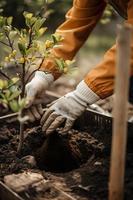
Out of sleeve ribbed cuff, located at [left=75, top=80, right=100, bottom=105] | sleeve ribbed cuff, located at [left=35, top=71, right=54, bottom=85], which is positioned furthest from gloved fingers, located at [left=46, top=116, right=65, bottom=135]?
sleeve ribbed cuff, located at [left=35, top=71, right=54, bottom=85]

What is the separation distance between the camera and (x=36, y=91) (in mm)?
2717

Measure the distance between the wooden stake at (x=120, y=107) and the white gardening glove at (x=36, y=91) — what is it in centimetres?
102

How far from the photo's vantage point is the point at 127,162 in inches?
92.0

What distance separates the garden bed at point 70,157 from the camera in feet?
7.13

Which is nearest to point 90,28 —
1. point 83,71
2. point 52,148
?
point 52,148

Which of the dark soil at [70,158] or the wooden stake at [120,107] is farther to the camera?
the dark soil at [70,158]

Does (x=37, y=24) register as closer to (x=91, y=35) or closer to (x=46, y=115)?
(x=46, y=115)

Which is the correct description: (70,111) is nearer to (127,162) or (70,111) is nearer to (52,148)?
(52,148)

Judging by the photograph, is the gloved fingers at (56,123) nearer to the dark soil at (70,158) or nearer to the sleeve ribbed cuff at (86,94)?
the dark soil at (70,158)

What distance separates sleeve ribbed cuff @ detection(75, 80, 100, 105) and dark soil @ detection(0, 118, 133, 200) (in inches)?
11.1

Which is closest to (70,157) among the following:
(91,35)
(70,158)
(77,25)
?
(70,158)

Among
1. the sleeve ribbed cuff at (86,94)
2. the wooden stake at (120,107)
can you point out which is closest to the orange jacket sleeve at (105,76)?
the sleeve ribbed cuff at (86,94)

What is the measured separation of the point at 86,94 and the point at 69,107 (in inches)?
4.9

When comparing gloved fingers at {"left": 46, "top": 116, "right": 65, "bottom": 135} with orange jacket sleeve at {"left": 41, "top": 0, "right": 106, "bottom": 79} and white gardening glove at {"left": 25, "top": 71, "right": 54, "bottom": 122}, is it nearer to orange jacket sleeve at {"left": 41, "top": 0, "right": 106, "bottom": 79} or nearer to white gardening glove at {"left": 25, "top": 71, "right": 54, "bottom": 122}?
white gardening glove at {"left": 25, "top": 71, "right": 54, "bottom": 122}
